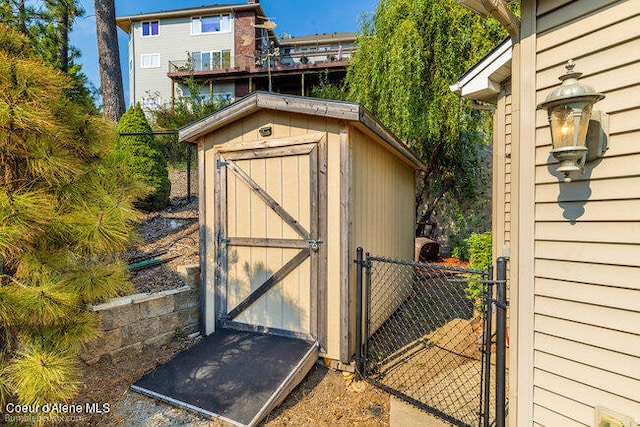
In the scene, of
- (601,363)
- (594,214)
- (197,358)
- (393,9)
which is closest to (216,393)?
(197,358)

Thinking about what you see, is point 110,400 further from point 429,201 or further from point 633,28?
point 429,201

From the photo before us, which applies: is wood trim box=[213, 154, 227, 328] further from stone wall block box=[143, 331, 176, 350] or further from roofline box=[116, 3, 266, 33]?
roofline box=[116, 3, 266, 33]

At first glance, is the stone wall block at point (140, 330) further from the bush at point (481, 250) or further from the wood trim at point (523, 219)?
the bush at point (481, 250)

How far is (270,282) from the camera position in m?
3.46

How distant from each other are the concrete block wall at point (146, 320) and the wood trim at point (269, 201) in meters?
1.26

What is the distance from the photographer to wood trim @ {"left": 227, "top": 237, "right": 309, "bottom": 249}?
3.30 meters

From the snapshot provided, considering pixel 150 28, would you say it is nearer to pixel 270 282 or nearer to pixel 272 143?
pixel 272 143

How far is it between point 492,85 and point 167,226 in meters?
5.21

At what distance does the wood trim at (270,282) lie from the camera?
3.31 m

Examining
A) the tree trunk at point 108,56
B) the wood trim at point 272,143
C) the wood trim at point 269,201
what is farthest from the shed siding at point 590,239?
the tree trunk at point 108,56

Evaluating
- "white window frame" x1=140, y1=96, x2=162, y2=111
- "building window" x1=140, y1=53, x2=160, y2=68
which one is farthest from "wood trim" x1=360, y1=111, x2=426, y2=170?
"building window" x1=140, y1=53, x2=160, y2=68

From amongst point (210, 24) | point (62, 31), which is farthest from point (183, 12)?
point (62, 31)

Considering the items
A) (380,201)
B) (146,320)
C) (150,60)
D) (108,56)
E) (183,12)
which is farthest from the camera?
(150,60)

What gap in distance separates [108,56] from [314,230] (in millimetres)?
6218
